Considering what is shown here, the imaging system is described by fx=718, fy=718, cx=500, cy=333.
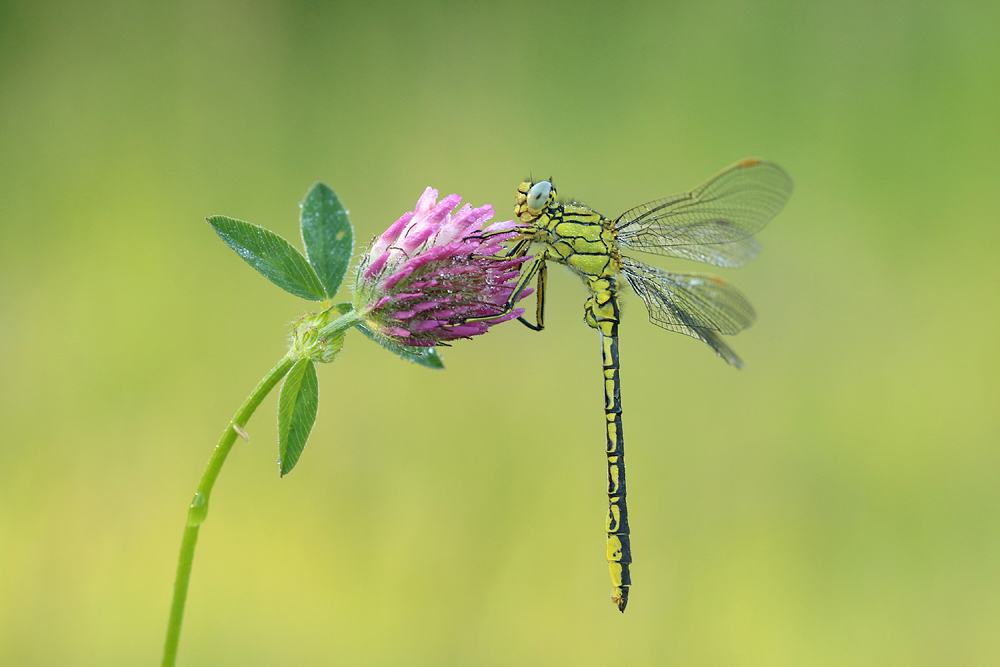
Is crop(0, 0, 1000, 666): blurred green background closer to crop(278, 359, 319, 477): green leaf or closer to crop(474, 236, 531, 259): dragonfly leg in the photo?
crop(474, 236, 531, 259): dragonfly leg

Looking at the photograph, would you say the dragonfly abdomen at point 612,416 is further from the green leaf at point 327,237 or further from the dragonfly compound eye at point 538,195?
the green leaf at point 327,237

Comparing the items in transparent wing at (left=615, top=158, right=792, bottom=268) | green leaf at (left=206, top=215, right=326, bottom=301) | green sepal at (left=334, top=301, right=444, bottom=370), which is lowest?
green sepal at (left=334, top=301, right=444, bottom=370)

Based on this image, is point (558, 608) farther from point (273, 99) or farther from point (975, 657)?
point (273, 99)

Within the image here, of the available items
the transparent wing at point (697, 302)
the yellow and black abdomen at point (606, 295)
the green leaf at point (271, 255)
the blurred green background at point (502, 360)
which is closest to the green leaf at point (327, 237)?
the green leaf at point (271, 255)

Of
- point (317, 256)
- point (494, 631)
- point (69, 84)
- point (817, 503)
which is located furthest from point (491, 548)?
point (69, 84)

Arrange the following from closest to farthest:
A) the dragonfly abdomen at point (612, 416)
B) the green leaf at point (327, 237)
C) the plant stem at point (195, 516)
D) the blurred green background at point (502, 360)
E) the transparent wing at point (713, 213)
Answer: the plant stem at point (195, 516) → the green leaf at point (327, 237) → the dragonfly abdomen at point (612, 416) → the transparent wing at point (713, 213) → the blurred green background at point (502, 360)

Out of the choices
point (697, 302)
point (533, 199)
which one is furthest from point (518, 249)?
point (697, 302)

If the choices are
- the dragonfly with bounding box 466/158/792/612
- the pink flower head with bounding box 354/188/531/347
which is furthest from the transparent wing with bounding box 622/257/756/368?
the pink flower head with bounding box 354/188/531/347
